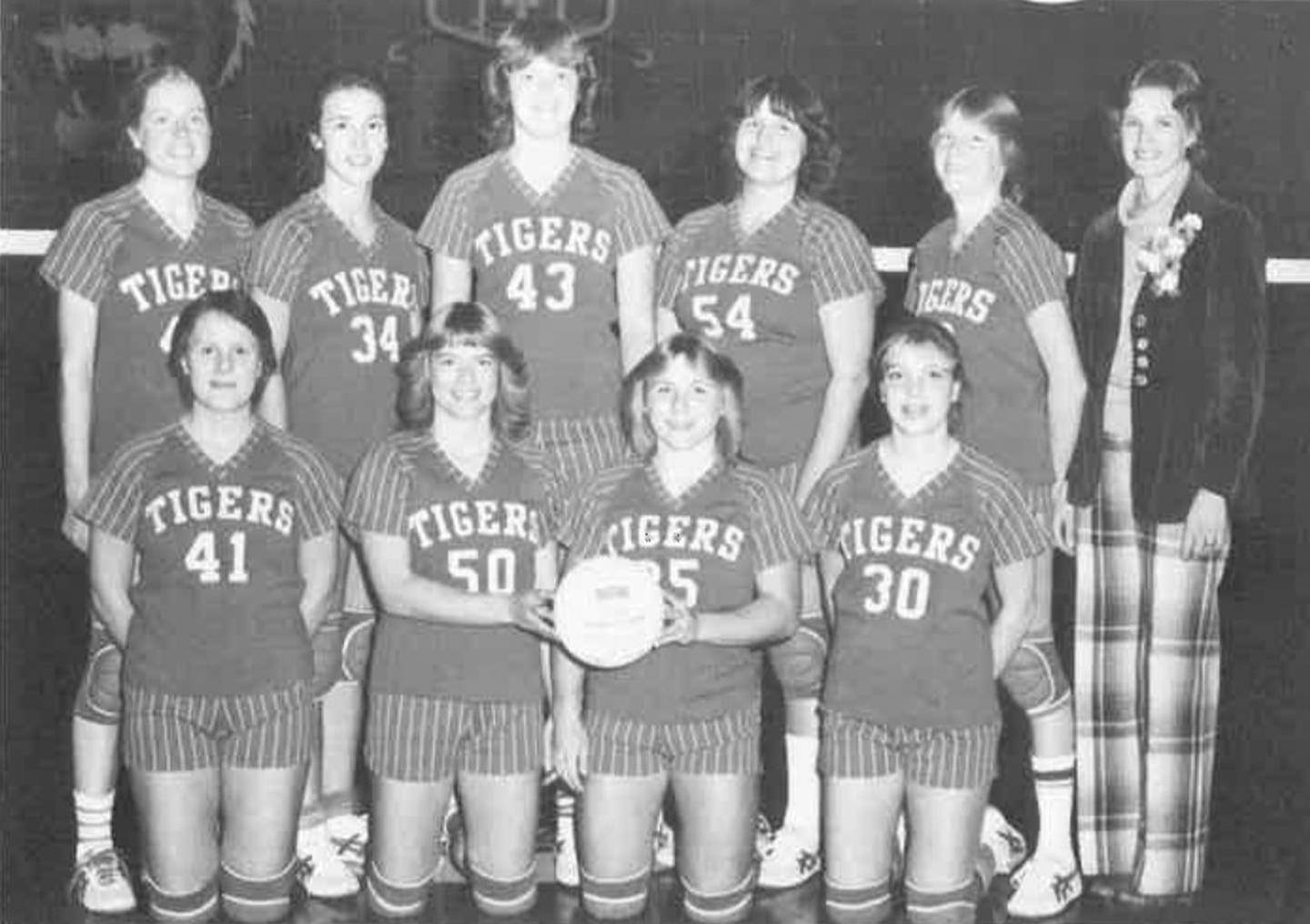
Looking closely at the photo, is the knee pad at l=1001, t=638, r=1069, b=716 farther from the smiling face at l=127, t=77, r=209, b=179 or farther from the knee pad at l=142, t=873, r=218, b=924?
the smiling face at l=127, t=77, r=209, b=179

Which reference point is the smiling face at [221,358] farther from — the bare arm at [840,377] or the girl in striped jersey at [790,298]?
the bare arm at [840,377]

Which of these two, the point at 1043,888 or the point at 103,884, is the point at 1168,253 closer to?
the point at 1043,888

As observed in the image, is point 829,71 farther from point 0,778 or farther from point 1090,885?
point 0,778

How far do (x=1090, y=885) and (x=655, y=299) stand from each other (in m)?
1.21

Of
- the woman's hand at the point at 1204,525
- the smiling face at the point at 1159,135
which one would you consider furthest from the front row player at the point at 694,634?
the smiling face at the point at 1159,135

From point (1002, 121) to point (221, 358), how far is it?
4.21 feet

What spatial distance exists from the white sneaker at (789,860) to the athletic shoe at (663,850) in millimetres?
146

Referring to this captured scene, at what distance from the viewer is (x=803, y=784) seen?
2736 millimetres

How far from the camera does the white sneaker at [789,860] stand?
2725 mm

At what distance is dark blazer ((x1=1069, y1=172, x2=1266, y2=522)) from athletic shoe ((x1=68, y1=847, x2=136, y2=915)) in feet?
5.49

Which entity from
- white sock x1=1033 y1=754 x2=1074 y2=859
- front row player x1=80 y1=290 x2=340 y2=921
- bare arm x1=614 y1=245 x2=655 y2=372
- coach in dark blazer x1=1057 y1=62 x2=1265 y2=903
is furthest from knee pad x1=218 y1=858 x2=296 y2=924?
coach in dark blazer x1=1057 y1=62 x2=1265 y2=903

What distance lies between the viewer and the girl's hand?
2432mm

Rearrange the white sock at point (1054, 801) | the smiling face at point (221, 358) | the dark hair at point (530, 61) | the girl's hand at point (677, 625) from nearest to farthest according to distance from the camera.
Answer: the girl's hand at point (677, 625) → the smiling face at point (221, 358) → the dark hair at point (530, 61) → the white sock at point (1054, 801)

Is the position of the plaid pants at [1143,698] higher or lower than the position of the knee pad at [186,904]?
higher
